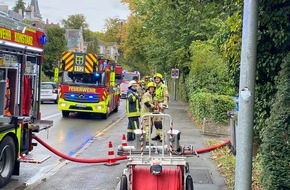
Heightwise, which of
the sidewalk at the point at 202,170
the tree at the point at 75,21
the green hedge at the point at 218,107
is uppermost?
the tree at the point at 75,21

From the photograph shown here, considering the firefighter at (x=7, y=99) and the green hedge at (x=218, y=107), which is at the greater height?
the firefighter at (x=7, y=99)

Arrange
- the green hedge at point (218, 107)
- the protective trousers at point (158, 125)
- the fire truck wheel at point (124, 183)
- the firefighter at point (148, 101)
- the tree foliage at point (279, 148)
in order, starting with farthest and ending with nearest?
the green hedge at point (218, 107) < the firefighter at point (148, 101) < the protective trousers at point (158, 125) < the fire truck wheel at point (124, 183) < the tree foliage at point (279, 148)

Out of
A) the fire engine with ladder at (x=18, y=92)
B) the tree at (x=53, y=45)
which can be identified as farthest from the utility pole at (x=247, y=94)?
the tree at (x=53, y=45)

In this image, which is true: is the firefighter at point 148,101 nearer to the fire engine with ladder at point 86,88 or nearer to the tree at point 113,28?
the fire engine with ladder at point 86,88

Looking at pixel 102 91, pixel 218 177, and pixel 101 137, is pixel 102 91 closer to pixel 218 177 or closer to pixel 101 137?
pixel 101 137

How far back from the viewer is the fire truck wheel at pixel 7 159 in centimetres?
829

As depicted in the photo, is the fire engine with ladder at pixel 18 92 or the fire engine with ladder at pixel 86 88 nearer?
the fire engine with ladder at pixel 18 92

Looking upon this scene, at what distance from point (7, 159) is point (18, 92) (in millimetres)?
1290

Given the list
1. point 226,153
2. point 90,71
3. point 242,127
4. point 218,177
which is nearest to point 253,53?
point 242,127

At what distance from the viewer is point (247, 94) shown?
4617 millimetres

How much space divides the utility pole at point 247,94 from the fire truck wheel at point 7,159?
4841mm

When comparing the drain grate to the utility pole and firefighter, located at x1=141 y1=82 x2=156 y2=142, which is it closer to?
firefighter, located at x1=141 y1=82 x2=156 y2=142

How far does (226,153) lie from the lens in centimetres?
1156

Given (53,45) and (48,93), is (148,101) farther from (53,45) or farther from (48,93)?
(53,45)
